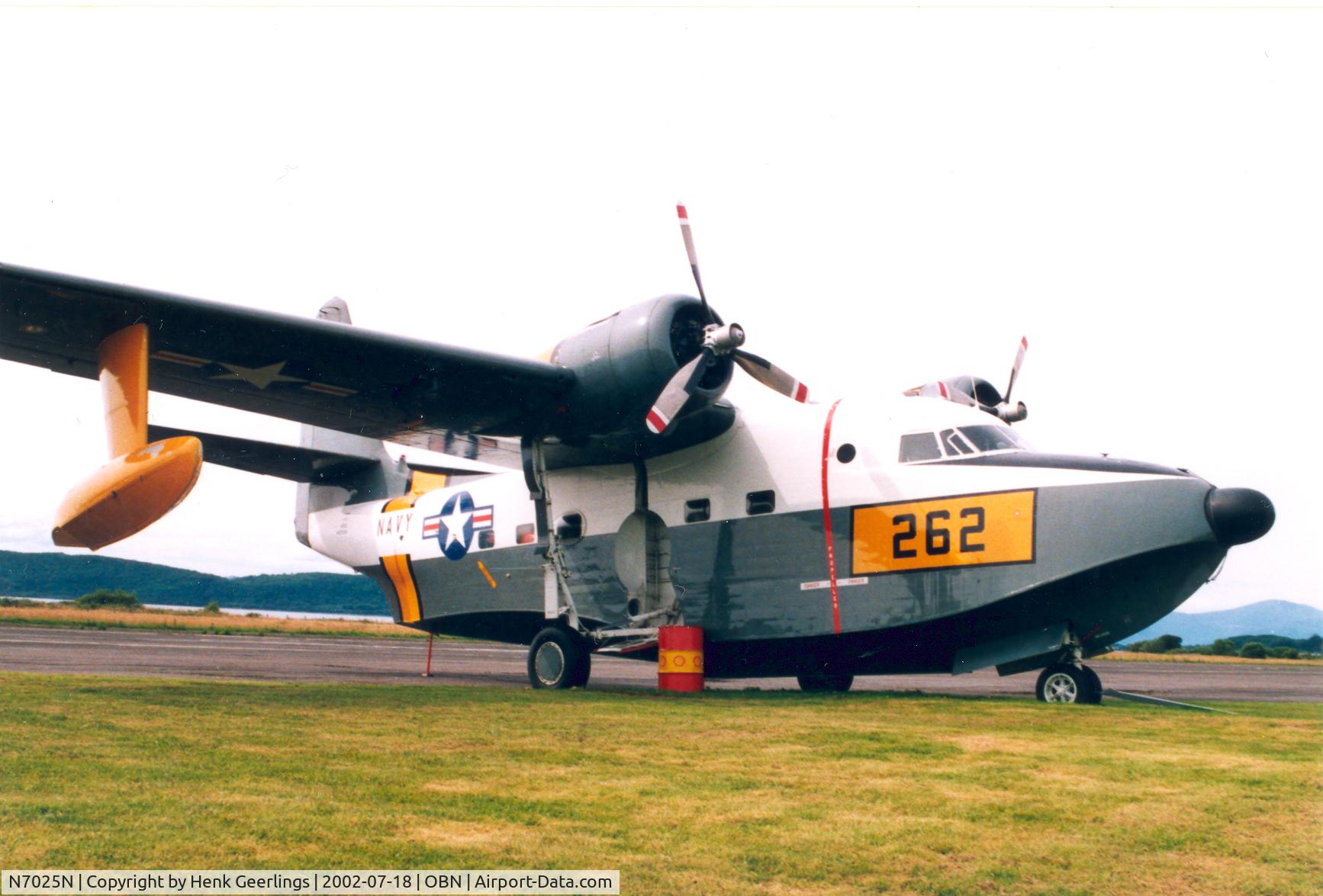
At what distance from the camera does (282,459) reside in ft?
A: 56.4

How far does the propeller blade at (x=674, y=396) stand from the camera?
1163cm

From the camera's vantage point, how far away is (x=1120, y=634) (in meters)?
10.9

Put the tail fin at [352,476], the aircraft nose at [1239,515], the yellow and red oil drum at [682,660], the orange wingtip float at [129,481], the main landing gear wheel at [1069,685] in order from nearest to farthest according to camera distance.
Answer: the orange wingtip float at [129,481] → the aircraft nose at [1239,515] → the main landing gear wheel at [1069,685] → the yellow and red oil drum at [682,660] → the tail fin at [352,476]

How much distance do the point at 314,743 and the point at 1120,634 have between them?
333 inches

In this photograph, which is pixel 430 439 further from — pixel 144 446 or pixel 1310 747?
pixel 1310 747

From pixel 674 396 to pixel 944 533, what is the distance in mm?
3431

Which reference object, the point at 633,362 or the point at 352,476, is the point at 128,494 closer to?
the point at 633,362

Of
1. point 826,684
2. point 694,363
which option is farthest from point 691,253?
point 826,684

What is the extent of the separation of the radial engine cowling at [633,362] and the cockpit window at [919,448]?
2.27 m

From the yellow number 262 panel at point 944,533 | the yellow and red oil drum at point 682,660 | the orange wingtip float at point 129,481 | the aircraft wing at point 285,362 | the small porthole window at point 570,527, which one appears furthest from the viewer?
the small porthole window at point 570,527

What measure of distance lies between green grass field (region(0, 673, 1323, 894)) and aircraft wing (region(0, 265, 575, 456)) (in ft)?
12.0

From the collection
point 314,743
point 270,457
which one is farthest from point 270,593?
point 314,743

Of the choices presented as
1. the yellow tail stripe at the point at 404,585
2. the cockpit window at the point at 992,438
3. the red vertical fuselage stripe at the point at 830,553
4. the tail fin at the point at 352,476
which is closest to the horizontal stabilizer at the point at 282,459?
the tail fin at the point at 352,476
